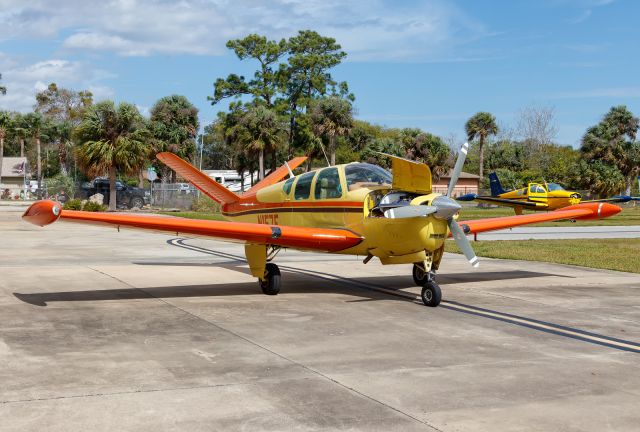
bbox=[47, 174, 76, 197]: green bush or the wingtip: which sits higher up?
bbox=[47, 174, 76, 197]: green bush

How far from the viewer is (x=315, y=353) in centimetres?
802

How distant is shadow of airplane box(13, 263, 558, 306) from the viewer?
1215 cm

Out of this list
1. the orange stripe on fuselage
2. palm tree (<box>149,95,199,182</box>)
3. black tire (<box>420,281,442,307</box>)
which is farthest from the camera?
palm tree (<box>149,95,199,182</box>)

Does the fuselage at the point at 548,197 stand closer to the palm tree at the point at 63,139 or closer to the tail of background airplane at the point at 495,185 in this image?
the tail of background airplane at the point at 495,185

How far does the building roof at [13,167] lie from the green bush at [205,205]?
65.5m

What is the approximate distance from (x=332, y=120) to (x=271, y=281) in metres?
56.8

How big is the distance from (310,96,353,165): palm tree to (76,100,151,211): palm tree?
2014 cm

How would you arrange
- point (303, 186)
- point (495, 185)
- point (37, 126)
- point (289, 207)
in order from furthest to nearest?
point (37, 126) < point (495, 185) < point (289, 207) < point (303, 186)

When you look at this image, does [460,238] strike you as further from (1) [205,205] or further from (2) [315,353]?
(1) [205,205]

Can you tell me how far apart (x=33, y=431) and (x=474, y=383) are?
4.03 m

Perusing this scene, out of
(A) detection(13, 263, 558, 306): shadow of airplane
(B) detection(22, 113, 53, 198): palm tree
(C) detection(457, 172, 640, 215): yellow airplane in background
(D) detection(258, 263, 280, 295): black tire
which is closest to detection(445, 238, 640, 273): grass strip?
(A) detection(13, 263, 558, 306): shadow of airplane

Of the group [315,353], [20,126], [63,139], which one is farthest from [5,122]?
[315,353]

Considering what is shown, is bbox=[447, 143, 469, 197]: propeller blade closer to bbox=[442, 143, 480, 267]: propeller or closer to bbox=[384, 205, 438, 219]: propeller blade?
A: bbox=[442, 143, 480, 267]: propeller

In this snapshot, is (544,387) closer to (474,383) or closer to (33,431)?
(474,383)
